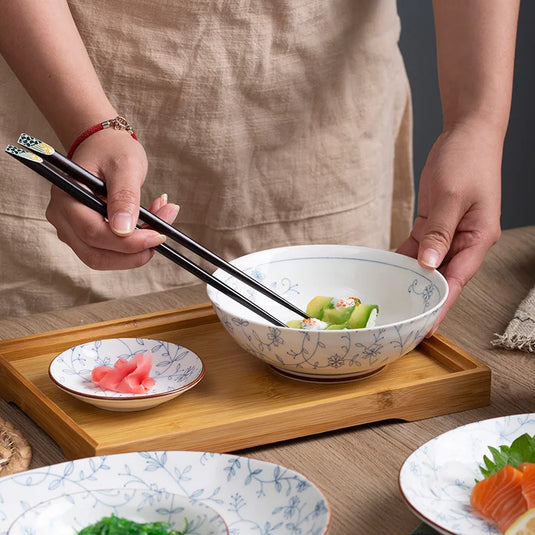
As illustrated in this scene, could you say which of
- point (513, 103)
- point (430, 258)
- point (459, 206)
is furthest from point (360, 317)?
point (513, 103)

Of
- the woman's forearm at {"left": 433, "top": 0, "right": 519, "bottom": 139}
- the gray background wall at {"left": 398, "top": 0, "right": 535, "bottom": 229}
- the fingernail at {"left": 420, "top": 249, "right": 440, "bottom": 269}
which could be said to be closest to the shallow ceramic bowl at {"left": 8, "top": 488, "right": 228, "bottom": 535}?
the fingernail at {"left": 420, "top": 249, "right": 440, "bottom": 269}

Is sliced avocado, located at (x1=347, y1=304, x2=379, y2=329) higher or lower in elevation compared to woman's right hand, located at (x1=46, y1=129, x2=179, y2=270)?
lower

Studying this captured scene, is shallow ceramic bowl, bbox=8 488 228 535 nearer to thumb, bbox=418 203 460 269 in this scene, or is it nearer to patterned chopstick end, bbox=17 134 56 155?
patterned chopstick end, bbox=17 134 56 155

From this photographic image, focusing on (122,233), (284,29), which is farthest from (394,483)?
(284,29)

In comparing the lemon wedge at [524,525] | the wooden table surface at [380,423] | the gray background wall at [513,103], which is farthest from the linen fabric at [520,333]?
the gray background wall at [513,103]

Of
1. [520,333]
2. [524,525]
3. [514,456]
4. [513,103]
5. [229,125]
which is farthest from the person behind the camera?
[513,103]

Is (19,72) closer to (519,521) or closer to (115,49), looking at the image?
(115,49)

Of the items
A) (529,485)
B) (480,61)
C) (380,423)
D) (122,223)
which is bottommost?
(380,423)

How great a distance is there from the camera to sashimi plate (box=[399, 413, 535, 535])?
2.25 ft

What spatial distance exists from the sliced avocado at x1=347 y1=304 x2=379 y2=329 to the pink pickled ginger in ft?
0.84

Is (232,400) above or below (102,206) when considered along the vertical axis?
below

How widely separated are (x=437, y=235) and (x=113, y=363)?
0.46 metres

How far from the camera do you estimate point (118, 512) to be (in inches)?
27.6

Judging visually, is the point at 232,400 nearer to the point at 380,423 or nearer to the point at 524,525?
the point at 380,423
